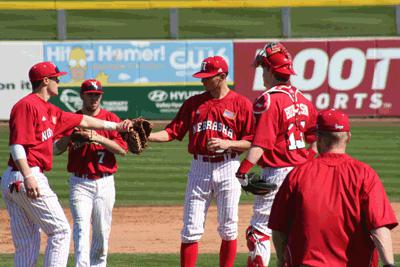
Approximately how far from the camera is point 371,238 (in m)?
5.51

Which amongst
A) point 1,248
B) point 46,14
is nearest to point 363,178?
point 1,248

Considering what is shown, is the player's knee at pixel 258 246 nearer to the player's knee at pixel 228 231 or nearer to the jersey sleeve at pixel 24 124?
the player's knee at pixel 228 231

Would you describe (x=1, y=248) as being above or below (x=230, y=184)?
below

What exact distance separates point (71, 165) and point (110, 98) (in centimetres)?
1516

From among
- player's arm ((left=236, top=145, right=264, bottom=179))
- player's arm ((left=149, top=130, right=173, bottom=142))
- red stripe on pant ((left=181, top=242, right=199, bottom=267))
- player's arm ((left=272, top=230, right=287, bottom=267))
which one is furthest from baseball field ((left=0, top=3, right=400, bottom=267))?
player's arm ((left=272, top=230, right=287, bottom=267))

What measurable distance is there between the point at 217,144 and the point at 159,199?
6211 mm

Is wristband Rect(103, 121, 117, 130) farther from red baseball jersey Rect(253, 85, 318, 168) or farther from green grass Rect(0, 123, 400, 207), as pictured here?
green grass Rect(0, 123, 400, 207)

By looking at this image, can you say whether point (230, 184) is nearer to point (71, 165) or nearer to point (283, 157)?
point (283, 157)

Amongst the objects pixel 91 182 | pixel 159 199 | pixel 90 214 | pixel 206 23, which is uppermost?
pixel 206 23

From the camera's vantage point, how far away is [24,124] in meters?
7.73

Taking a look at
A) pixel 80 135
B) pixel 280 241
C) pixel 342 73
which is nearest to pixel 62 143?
pixel 80 135

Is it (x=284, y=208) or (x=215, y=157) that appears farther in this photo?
(x=215, y=157)

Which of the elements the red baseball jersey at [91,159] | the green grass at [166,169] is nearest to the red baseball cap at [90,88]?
the red baseball jersey at [91,159]

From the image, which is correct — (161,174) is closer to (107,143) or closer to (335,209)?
(107,143)
